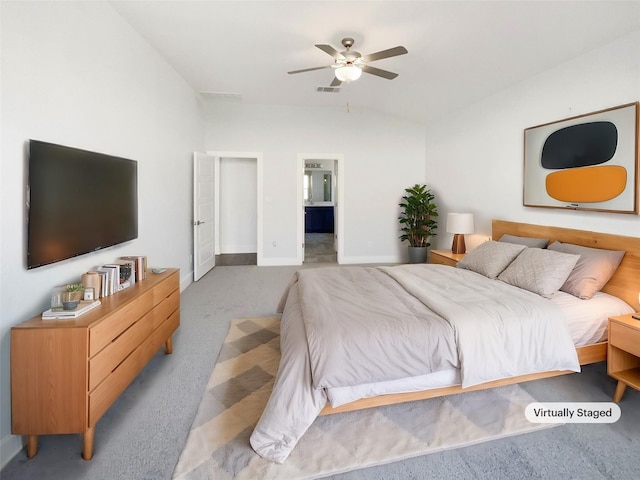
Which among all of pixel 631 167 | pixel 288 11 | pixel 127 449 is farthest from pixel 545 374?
pixel 288 11

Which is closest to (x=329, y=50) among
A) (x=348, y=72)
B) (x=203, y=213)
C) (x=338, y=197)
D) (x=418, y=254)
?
(x=348, y=72)

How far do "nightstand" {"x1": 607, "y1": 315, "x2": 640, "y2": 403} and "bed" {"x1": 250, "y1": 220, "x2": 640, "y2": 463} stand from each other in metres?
0.12

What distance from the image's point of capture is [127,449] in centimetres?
175

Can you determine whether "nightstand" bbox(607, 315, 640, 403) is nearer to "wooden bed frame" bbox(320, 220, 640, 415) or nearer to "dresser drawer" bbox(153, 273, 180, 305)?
"wooden bed frame" bbox(320, 220, 640, 415)

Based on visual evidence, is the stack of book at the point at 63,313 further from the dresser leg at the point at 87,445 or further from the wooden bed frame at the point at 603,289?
the wooden bed frame at the point at 603,289

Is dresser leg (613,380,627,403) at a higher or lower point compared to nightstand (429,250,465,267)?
lower

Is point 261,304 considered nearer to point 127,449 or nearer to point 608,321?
point 127,449

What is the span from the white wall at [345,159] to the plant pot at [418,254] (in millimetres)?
559

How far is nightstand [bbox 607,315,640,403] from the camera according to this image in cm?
208

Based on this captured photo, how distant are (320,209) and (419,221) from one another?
5.25m

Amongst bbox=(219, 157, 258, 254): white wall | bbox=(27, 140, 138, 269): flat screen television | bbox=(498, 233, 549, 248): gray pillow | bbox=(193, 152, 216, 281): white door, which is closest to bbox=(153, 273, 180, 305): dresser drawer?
bbox=(27, 140, 138, 269): flat screen television

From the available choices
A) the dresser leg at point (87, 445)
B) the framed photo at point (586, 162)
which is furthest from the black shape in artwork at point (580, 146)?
the dresser leg at point (87, 445)

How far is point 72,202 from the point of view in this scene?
7.06 feet

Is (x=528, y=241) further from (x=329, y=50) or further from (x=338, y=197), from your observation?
(x=338, y=197)
